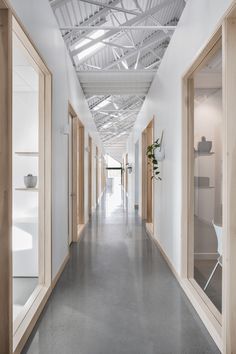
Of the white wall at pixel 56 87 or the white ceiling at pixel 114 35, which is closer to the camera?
the white wall at pixel 56 87

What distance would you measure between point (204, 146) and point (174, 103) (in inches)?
28.9

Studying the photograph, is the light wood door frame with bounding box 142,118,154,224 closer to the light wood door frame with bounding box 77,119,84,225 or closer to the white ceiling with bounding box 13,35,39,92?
the light wood door frame with bounding box 77,119,84,225

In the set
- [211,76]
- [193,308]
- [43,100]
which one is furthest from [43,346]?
[211,76]

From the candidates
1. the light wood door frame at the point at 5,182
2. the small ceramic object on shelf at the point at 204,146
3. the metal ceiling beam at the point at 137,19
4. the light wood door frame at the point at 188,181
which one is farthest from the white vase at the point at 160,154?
the light wood door frame at the point at 5,182

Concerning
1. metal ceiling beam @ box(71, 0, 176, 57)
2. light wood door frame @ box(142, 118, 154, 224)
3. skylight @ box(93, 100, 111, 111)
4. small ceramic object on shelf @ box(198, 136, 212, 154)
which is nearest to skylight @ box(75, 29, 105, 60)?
metal ceiling beam @ box(71, 0, 176, 57)

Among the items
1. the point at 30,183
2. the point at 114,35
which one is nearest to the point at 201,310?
the point at 30,183

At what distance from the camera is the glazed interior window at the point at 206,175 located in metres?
3.30

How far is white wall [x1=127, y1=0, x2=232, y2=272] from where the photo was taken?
262 cm

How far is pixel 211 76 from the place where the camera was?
307 centimetres

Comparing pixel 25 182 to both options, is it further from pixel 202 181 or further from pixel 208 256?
pixel 208 256

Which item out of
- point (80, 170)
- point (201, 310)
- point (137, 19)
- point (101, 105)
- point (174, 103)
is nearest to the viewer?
point (201, 310)

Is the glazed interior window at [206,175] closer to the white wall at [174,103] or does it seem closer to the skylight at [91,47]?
the white wall at [174,103]

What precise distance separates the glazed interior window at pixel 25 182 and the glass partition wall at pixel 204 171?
6.37 ft

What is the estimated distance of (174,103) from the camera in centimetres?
381
